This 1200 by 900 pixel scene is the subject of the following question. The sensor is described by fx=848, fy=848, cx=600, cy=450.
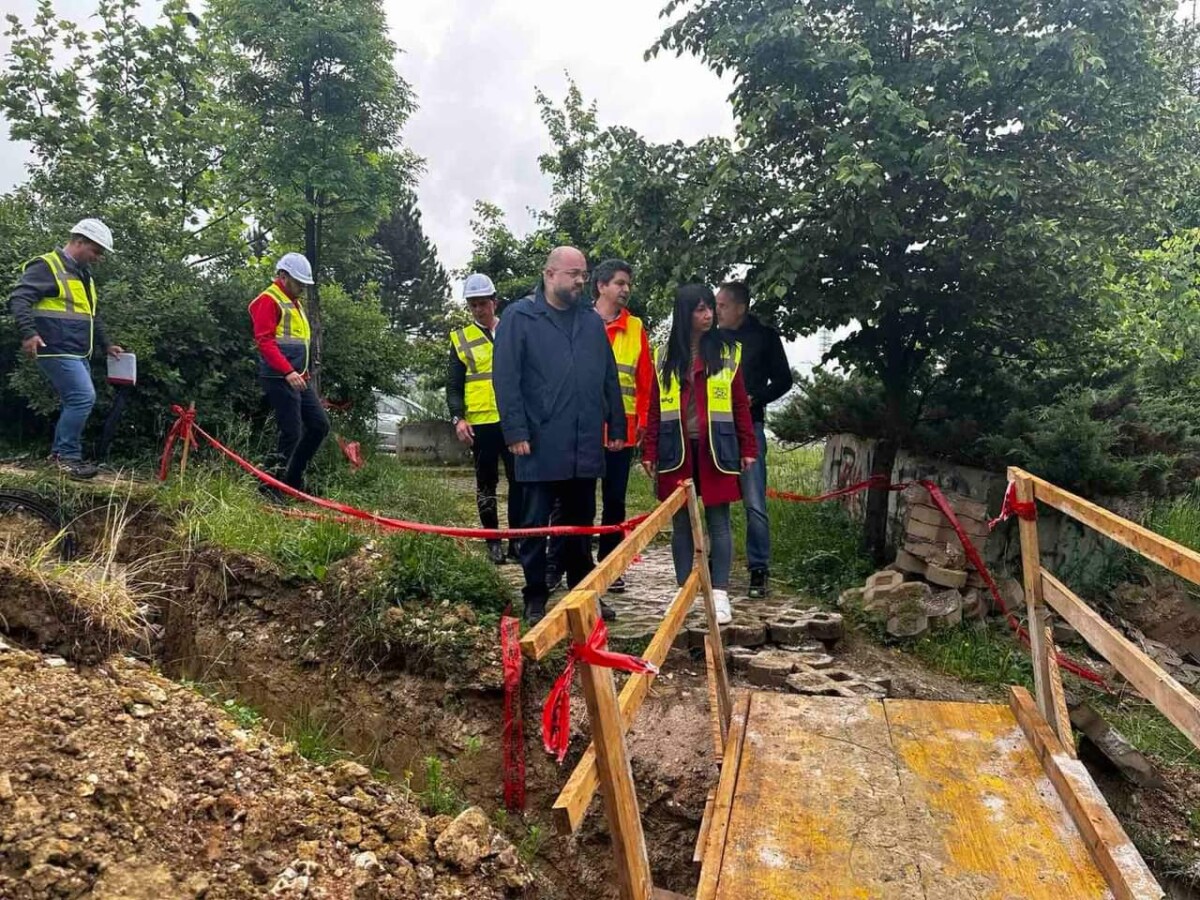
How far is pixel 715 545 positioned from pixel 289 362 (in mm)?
3206

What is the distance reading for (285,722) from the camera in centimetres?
398

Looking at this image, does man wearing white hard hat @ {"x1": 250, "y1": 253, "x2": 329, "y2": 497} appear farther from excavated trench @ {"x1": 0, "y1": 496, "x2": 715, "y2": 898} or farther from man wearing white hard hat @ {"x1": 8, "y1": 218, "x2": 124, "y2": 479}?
excavated trench @ {"x1": 0, "y1": 496, "x2": 715, "y2": 898}

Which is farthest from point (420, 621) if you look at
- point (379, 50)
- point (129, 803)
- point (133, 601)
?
point (379, 50)

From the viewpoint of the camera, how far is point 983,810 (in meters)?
2.54

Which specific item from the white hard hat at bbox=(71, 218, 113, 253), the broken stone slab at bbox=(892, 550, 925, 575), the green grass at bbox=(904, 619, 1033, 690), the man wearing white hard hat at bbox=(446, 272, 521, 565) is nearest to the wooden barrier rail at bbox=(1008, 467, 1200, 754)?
the green grass at bbox=(904, 619, 1033, 690)

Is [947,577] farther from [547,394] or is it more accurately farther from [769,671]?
[547,394]

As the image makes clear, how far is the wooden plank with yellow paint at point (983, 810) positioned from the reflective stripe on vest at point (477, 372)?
10.1ft

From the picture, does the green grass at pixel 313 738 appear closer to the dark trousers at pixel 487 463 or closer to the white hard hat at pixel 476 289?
the dark trousers at pixel 487 463

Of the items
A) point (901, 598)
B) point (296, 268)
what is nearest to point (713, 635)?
point (901, 598)

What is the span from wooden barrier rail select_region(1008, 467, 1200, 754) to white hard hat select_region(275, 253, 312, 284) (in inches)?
180

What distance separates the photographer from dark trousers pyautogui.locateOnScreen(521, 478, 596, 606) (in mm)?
4055

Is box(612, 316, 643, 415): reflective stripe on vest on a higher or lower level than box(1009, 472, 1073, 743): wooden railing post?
higher

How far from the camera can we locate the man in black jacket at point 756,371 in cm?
496

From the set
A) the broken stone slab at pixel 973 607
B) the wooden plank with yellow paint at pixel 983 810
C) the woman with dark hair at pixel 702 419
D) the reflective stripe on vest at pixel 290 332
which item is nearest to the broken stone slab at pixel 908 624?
the broken stone slab at pixel 973 607
